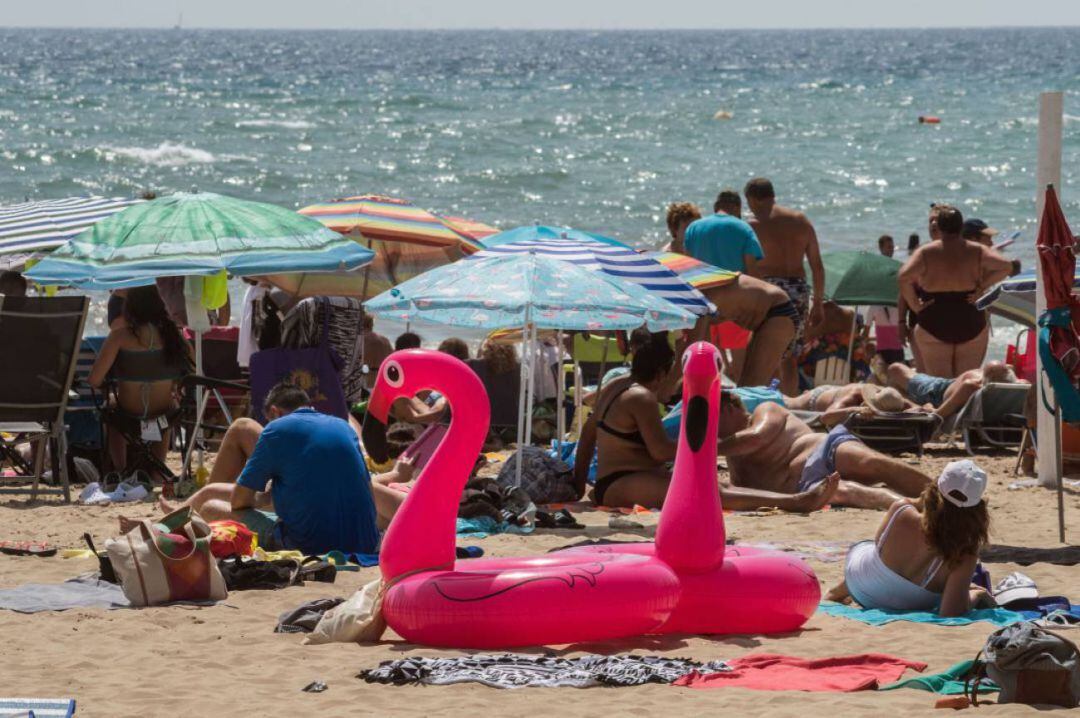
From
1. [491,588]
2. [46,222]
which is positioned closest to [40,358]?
[46,222]

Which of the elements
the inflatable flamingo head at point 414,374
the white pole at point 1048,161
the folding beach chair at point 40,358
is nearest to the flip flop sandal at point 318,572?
the inflatable flamingo head at point 414,374

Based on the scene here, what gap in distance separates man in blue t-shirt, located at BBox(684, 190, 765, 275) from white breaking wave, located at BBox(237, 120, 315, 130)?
101 ft

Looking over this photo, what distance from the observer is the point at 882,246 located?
14.7 m

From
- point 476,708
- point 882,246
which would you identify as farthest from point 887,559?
point 882,246

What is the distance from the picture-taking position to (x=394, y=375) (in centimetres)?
571

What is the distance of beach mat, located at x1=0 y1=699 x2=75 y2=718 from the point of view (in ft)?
13.7

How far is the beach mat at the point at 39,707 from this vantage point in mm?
4180

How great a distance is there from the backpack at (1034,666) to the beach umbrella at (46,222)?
6011 mm

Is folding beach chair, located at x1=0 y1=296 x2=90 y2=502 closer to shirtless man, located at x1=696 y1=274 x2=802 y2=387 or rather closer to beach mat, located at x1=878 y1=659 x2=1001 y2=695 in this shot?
shirtless man, located at x1=696 y1=274 x2=802 y2=387

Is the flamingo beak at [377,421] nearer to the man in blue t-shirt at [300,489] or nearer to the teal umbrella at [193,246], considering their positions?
the man in blue t-shirt at [300,489]

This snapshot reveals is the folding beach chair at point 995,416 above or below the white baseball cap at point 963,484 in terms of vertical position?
below

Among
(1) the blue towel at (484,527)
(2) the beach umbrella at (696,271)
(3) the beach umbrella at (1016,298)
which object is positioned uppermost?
(2) the beach umbrella at (696,271)

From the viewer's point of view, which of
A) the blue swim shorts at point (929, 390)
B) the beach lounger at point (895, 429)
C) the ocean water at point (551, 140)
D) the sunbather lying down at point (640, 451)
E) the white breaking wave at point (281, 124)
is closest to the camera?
the sunbather lying down at point (640, 451)

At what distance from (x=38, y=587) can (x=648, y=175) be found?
2608cm
